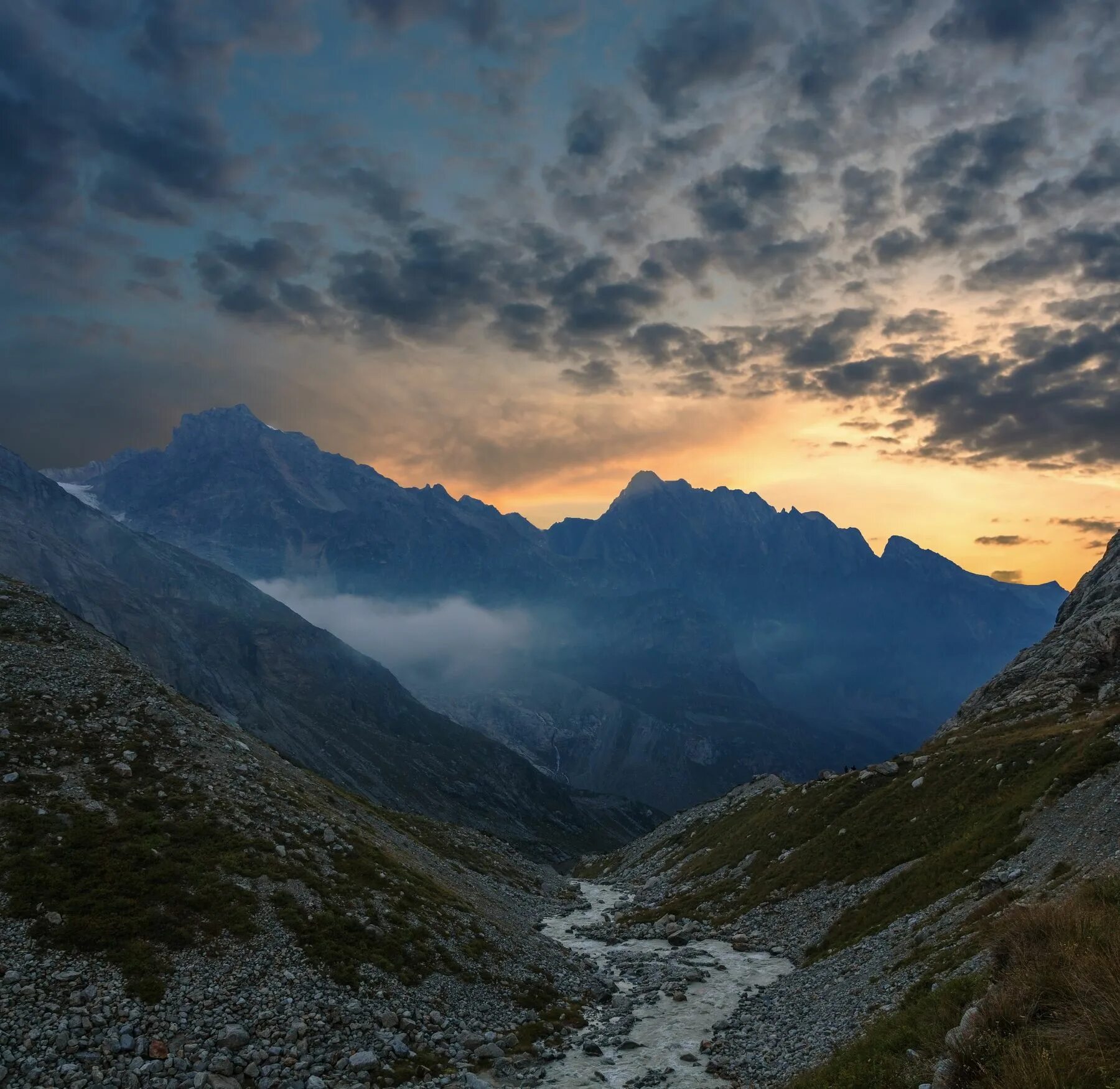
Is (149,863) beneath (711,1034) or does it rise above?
above

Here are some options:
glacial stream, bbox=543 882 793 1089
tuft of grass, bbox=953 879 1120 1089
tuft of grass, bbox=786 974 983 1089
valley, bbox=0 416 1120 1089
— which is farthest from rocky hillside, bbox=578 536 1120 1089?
glacial stream, bbox=543 882 793 1089

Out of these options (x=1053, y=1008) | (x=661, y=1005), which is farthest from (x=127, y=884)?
(x=1053, y=1008)

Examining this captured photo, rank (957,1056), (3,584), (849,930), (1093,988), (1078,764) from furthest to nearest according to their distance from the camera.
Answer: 1. (3,584)
2. (849,930)
3. (1078,764)
4. (957,1056)
5. (1093,988)

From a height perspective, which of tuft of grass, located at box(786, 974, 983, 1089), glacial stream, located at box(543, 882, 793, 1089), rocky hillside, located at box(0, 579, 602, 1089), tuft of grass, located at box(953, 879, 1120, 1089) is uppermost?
tuft of grass, located at box(953, 879, 1120, 1089)

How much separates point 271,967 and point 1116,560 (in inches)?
6467

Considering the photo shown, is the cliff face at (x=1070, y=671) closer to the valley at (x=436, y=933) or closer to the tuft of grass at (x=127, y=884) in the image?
the valley at (x=436, y=933)

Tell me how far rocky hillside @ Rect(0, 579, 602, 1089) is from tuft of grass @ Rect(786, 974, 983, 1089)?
771 inches

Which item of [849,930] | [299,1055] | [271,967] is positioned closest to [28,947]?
[271,967]

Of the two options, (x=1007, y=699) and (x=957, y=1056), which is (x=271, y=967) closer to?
(x=957, y=1056)

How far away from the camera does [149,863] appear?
138 feet

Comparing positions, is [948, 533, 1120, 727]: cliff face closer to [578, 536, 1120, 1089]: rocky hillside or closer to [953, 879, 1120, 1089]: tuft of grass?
[578, 536, 1120, 1089]: rocky hillside

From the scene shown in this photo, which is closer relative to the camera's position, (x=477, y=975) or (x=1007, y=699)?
(x=477, y=975)

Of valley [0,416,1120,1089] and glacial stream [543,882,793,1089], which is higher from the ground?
valley [0,416,1120,1089]

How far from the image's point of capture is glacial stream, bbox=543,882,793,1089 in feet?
126
